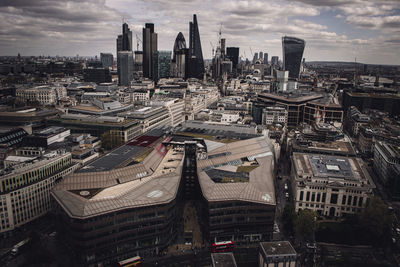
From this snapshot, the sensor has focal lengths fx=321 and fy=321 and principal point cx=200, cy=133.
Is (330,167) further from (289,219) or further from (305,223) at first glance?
(305,223)

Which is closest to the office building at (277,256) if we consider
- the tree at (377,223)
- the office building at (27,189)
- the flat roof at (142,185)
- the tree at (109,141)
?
the flat roof at (142,185)

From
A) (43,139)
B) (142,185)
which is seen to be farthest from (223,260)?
(43,139)

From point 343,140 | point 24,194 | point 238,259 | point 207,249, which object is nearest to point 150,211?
point 207,249

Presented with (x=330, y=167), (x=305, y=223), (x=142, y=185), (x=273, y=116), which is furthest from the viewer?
(x=273, y=116)

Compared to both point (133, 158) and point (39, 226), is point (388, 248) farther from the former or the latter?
point (39, 226)

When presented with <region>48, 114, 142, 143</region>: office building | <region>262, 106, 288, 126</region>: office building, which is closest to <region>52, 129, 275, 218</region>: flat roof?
<region>48, 114, 142, 143</region>: office building

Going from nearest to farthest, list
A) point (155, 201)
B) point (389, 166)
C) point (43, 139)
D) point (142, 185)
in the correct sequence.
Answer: point (155, 201) → point (142, 185) → point (389, 166) → point (43, 139)

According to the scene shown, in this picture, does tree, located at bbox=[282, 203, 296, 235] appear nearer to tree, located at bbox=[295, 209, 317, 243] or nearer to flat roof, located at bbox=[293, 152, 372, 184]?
tree, located at bbox=[295, 209, 317, 243]

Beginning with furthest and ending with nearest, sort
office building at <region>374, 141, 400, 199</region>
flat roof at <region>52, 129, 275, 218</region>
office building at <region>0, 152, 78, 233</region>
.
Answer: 1. office building at <region>374, 141, 400, 199</region>
2. office building at <region>0, 152, 78, 233</region>
3. flat roof at <region>52, 129, 275, 218</region>
